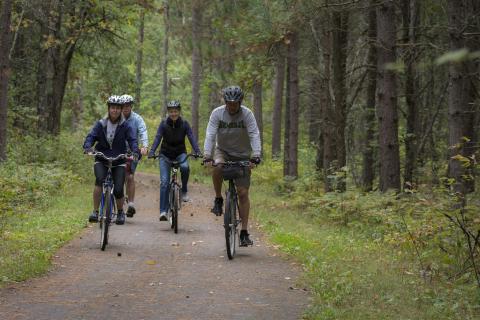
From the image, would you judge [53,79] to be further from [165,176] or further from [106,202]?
[106,202]

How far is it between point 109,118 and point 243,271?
3.46 m

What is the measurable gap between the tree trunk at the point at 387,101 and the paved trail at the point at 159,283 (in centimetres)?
316

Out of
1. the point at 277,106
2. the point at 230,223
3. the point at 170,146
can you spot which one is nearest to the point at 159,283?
the point at 230,223

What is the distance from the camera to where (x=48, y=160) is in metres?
22.6

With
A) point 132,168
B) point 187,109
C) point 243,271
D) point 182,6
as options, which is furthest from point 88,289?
point 187,109

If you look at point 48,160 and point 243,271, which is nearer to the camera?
point 243,271

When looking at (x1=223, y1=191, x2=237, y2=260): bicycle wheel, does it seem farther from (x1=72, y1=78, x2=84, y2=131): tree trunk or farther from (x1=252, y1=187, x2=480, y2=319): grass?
(x1=72, y1=78, x2=84, y2=131): tree trunk

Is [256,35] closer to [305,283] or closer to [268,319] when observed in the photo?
[305,283]

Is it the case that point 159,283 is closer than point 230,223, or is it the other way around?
point 159,283

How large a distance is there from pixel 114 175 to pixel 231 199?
210 cm

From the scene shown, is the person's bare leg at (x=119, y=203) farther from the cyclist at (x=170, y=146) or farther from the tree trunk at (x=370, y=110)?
the tree trunk at (x=370, y=110)

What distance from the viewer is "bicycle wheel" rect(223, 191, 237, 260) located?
31.6 feet

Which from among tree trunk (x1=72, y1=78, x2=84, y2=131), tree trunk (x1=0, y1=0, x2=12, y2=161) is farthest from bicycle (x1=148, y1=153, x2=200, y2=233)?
tree trunk (x1=72, y1=78, x2=84, y2=131)

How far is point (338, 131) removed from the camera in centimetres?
1658
